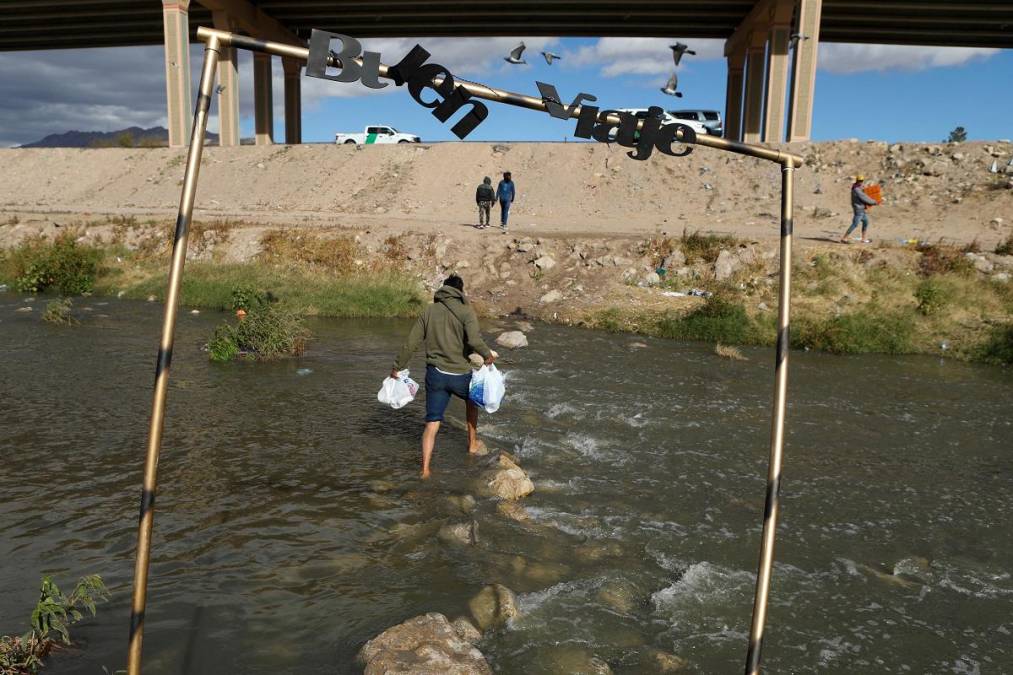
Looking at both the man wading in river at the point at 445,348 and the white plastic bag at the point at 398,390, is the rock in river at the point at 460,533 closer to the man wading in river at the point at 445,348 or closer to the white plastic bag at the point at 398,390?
the man wading in river at the point at 445,348

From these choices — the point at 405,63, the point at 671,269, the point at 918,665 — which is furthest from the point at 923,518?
the point at 671,269

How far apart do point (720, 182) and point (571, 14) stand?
12430 millimetres

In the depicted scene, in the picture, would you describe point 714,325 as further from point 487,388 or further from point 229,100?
point 229,100

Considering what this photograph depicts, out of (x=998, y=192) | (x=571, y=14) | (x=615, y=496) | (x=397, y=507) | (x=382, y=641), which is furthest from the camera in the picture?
(x=571, y=14)

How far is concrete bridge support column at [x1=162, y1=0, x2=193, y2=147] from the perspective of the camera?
32500 mm

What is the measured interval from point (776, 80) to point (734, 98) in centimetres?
665

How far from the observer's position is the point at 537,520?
6273mm

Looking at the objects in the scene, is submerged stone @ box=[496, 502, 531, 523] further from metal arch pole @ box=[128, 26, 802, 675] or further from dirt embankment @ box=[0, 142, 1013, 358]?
dirt embankment @ box=[0, 142, 1013, 358]

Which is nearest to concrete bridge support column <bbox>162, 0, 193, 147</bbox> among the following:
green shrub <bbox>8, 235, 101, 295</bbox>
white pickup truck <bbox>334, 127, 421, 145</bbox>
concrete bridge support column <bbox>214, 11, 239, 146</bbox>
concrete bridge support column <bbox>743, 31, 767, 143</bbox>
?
concrete bridge support column <bbox>214, 11, 239, 146</bbox>

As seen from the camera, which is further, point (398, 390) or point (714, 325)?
point (714, 325)

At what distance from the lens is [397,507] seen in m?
6.39

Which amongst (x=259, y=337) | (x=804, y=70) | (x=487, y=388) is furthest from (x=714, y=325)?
(x=804, y=70)

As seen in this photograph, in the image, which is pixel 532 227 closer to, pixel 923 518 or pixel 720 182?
pixel 720 182

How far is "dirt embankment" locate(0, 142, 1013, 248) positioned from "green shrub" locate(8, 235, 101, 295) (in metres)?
5.12
